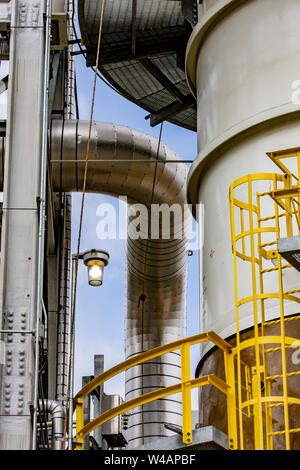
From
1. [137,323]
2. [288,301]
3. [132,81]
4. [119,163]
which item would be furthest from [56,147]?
[288,301]

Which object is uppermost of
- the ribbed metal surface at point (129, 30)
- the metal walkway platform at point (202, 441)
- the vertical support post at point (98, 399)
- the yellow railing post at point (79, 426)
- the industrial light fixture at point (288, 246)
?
the ribbed metal surface at point (129, 30)

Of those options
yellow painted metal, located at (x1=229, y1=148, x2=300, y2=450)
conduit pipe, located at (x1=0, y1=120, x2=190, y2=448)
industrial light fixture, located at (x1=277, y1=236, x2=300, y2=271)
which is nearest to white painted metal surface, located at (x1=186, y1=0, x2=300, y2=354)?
yellow painted metal, located at (x1=229, y1=148, x2=300, y2=450)

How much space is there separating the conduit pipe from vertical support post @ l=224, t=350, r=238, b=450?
7950 mm

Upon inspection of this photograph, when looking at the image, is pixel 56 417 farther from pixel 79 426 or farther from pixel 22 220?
pixel 79 426

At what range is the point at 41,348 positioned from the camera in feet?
40.9

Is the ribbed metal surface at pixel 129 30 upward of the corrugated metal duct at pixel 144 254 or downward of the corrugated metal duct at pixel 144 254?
upward

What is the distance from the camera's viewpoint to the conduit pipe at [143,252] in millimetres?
17984

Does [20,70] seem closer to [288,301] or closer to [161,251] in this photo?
[288,301]

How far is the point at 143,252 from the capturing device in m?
19.6

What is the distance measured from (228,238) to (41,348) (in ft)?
9.59

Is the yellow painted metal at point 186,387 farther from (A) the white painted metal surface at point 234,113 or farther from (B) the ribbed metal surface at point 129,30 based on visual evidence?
(B) the ribbed metal surface at point 129,30

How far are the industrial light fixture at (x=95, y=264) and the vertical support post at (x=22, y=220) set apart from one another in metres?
4.53

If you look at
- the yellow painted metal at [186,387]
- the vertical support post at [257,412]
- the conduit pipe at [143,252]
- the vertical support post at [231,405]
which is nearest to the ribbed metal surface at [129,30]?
the conduit pipe at [143,252]

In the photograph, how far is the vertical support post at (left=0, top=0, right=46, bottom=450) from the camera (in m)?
11.4
